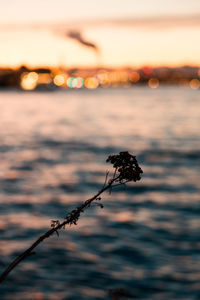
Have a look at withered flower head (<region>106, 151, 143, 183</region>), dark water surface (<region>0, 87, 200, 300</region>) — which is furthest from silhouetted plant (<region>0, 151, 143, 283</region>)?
dark water surface (<region>0, 87, 200, 300</region>)

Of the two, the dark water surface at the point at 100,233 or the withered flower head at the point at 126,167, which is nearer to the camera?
the withered flower head at the point at 126,167

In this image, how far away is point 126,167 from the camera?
206cm

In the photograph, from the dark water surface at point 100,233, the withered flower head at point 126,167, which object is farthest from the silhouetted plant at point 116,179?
the dark water surface at point 100,233

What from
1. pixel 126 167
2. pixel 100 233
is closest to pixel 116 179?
pixel 126 167

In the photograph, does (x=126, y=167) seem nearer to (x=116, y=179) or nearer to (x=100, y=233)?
(x=116, y=179)

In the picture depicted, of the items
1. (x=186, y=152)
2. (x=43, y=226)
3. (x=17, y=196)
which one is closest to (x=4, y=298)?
(x=43, y=226)

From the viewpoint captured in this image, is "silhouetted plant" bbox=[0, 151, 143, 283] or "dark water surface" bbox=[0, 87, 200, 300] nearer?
"silhouetted plant" bbox=[0, 151, 143, 283]

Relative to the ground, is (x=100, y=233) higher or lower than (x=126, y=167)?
higher

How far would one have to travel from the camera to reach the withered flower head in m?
1.99

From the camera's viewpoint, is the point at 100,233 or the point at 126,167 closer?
the point at 126,167

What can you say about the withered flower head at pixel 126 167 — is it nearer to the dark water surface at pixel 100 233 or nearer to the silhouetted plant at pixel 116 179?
the silhouetted plant at pixel 116 179

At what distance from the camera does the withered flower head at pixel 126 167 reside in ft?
6.53

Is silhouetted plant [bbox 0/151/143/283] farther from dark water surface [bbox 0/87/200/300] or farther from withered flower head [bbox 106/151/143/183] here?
dark water surface [bbox 0/87/200/300]

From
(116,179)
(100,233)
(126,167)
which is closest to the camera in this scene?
(116,179)
